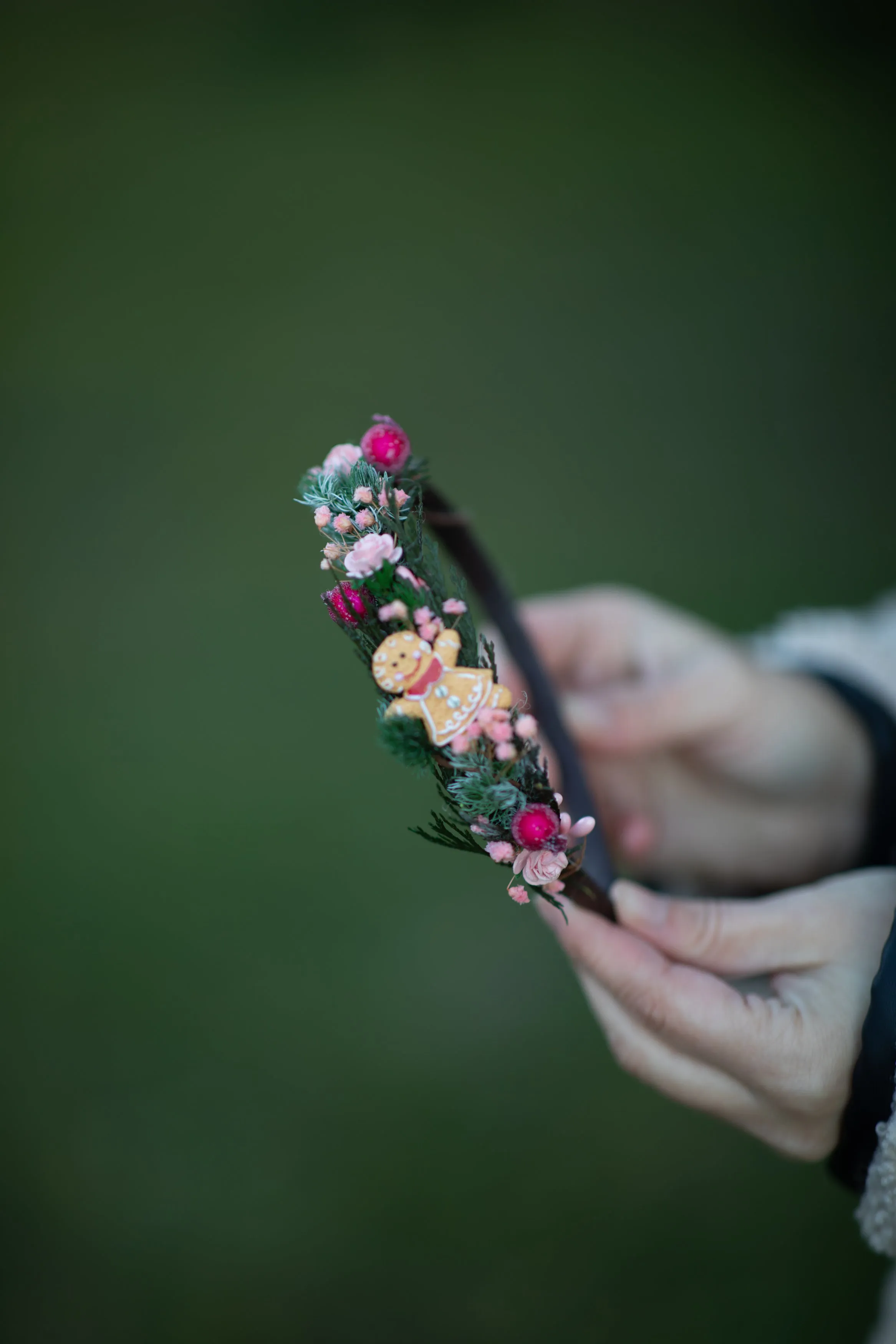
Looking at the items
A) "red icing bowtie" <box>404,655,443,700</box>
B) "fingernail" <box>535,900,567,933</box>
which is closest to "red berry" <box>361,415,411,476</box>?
"red icing bowtie" <box>404,655,443,700</box>

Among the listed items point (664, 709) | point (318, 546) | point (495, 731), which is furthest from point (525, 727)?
point (318, 546)

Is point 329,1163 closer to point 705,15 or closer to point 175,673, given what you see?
point 175,673

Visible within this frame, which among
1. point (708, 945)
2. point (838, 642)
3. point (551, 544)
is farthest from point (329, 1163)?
point (551, 544)

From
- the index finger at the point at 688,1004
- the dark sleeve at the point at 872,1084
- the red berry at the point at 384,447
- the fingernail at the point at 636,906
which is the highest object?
the red berry at the point at 384,447

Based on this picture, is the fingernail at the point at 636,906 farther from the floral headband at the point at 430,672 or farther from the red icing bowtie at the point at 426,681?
the red icing bowtie at the point at 426,681

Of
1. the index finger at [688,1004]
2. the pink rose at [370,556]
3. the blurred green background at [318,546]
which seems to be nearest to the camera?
the pink rose at [370,556]

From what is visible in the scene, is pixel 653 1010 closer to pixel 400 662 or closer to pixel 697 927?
pixel 697 927

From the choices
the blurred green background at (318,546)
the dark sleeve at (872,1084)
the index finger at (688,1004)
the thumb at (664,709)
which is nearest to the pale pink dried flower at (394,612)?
the index finger at (688,1004)
